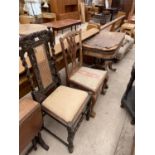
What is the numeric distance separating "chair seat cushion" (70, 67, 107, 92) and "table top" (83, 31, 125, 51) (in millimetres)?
449

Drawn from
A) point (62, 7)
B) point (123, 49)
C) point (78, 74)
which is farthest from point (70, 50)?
point (62, 7)

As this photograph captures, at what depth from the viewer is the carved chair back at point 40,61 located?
5.24ft

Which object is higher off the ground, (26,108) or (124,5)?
(124,5)

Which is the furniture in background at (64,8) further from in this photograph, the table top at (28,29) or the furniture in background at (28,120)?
A: the furniture in background at (28,120)

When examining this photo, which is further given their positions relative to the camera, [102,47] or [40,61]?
[102,47]

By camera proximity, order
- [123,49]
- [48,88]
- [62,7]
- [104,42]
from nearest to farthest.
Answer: [48,88], [104,42], [123,49], [62,7]

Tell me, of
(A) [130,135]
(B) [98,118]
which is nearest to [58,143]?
(B) [98,118]

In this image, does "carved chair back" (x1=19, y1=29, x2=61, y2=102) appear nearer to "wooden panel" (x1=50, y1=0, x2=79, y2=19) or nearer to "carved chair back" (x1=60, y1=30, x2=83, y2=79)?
"carved chair back" (x1=60, y1=30, x2=83, y2=79)

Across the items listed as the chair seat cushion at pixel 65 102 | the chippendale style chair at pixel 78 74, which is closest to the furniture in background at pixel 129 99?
the chippendale style chair at pixel 78 74

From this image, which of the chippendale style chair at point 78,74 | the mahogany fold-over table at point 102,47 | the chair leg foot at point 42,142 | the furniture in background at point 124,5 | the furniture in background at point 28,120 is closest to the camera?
the furniture in background at point 28,120

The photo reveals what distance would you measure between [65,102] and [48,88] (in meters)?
0.27

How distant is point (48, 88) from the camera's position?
1.91 m

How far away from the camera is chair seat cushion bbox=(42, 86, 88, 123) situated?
1.66 meters

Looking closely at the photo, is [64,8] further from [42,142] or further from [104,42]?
[42,142]
